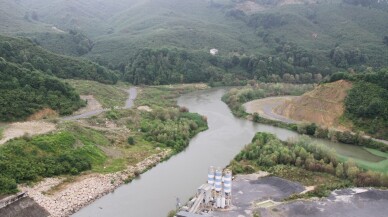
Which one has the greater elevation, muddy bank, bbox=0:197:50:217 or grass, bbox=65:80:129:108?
grass, bbox=65:80:129:108

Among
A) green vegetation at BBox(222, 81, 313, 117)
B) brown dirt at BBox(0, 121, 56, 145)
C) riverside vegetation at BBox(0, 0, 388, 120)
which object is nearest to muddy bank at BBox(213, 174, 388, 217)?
brown dirt at BBox(0, 121, 56, 145)

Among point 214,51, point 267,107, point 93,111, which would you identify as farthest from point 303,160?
point 214,51

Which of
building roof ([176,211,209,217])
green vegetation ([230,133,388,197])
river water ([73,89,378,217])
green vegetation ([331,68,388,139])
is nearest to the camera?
building roof ([176,211,209,217])

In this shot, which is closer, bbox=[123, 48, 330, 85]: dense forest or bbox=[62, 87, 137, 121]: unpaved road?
bbox=[62, 87, 137, 121]: unpaved road

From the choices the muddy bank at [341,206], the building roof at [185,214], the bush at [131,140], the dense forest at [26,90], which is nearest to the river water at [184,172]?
the building roof at [185,214]

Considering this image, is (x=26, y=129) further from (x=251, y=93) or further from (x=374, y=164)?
(x=251, y=93)

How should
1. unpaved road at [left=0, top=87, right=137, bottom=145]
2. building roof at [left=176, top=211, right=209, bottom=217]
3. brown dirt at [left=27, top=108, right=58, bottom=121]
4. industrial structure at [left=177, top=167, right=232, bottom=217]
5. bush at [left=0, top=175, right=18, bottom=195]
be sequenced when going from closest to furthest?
1. building roof at [left=176, top=211, right=209, bottom=217]
2. industrial structure at [left=177, top=167, right=232, bottom=217]
3. bush at [left=0, top=175, right=18, bottom=195]
4. unpaved road at [left=0, top=87, right=137, bottom=145]
5. brown dirt at [left=27, top=108, right=58, bottom=121]

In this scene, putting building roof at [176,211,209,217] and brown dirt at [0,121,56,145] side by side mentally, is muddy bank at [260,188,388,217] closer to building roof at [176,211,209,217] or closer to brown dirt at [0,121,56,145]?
building roof at [176,211,209,217]
